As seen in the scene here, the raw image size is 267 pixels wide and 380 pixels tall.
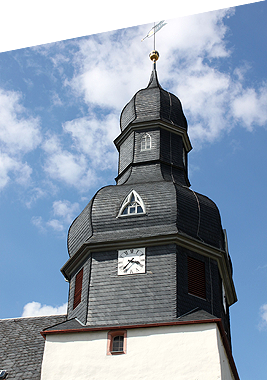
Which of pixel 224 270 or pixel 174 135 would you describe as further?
pixel 174 135

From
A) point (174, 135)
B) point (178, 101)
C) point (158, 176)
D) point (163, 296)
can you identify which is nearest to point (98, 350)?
point (163, 296)

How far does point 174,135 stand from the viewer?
78.6 ft

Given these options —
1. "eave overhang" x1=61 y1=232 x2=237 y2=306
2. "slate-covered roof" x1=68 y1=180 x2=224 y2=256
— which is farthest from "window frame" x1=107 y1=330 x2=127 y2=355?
"slate-covered roof" x1=68 y1=180 x2=224 y2=256

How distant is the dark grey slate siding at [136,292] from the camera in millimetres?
17141

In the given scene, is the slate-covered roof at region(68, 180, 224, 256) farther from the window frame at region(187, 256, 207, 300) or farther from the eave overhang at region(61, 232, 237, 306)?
the window frame at region(187, 256, 207, 300)

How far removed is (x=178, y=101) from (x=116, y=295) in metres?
10.5

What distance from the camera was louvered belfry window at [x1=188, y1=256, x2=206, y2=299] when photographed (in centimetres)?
1802

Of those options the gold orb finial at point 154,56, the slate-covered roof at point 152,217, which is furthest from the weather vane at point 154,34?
the slate-covered roof at point 152,217

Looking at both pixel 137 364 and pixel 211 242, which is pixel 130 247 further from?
pixel 137 364

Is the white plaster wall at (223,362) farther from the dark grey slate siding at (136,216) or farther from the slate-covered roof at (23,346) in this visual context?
the slate-covered roof at (23,346)

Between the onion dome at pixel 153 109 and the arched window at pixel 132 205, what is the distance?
477cm

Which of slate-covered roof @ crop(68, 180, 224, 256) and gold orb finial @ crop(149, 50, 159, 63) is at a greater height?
gold orb finial @ crop(149, 50, 159, 63)

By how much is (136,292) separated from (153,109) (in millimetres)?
9029

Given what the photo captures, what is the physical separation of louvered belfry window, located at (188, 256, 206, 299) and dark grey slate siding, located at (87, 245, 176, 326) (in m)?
0.64
